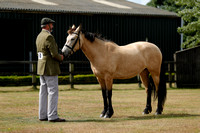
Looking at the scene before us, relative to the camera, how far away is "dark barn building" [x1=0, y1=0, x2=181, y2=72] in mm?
24672

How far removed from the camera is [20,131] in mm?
6824

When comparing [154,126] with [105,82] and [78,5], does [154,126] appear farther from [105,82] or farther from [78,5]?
[78,5]

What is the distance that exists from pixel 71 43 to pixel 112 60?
1.11m

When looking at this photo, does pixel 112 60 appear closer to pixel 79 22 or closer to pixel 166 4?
pixel 79 22

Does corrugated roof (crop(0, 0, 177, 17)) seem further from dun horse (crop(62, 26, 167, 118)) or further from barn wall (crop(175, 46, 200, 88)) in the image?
dun horse (crop(62, 26, 167, 118))

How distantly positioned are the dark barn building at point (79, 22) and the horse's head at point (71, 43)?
15.8 metres

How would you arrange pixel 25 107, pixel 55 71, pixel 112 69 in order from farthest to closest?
pixel 25 107
pixel 112 69
pixel 55 71

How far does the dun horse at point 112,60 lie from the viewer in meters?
8.67

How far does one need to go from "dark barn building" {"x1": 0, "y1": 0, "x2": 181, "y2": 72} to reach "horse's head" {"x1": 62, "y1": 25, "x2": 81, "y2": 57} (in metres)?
15.8

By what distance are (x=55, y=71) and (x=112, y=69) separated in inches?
61.5

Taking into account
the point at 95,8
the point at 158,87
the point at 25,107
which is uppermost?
the point at 95,8

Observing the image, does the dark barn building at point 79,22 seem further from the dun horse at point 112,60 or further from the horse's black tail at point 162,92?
the horse's black tail at point 162,92

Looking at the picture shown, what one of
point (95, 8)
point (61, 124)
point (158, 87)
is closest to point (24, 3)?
point (95, 8)

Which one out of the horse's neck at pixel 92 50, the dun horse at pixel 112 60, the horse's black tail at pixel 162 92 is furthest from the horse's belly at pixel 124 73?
the horse's black tail at pixel 162 92
